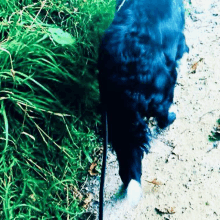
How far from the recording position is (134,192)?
1560 mm

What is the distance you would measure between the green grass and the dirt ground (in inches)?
9.3

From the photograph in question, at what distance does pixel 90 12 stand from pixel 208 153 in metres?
1.36

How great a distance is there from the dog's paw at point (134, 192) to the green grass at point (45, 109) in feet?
1.06

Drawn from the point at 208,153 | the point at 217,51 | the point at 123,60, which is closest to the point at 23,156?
the point at 123,60

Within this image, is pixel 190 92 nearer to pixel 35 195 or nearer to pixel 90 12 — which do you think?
pixel 90 12

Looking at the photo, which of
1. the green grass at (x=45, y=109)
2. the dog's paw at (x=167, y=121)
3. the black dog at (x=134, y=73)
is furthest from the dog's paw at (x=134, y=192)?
the dog's paw at (x=167, y=121)

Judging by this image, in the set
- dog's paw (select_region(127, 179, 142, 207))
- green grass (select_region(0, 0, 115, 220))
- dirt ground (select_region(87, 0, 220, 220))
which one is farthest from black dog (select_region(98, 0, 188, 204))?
green grass (select_region(0, 0, 115, 220))

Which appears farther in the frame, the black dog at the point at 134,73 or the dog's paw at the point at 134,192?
the dog's paw at the point at 134,192

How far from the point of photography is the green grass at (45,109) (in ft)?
5.06

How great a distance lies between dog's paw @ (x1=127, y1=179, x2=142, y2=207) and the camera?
1544mm

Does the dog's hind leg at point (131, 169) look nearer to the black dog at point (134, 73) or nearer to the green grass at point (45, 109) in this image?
the black dog at point (134, 73)

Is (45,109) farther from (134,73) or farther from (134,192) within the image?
(134,192)

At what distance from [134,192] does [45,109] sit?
732 millimetres

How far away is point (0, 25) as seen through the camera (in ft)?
5.63
